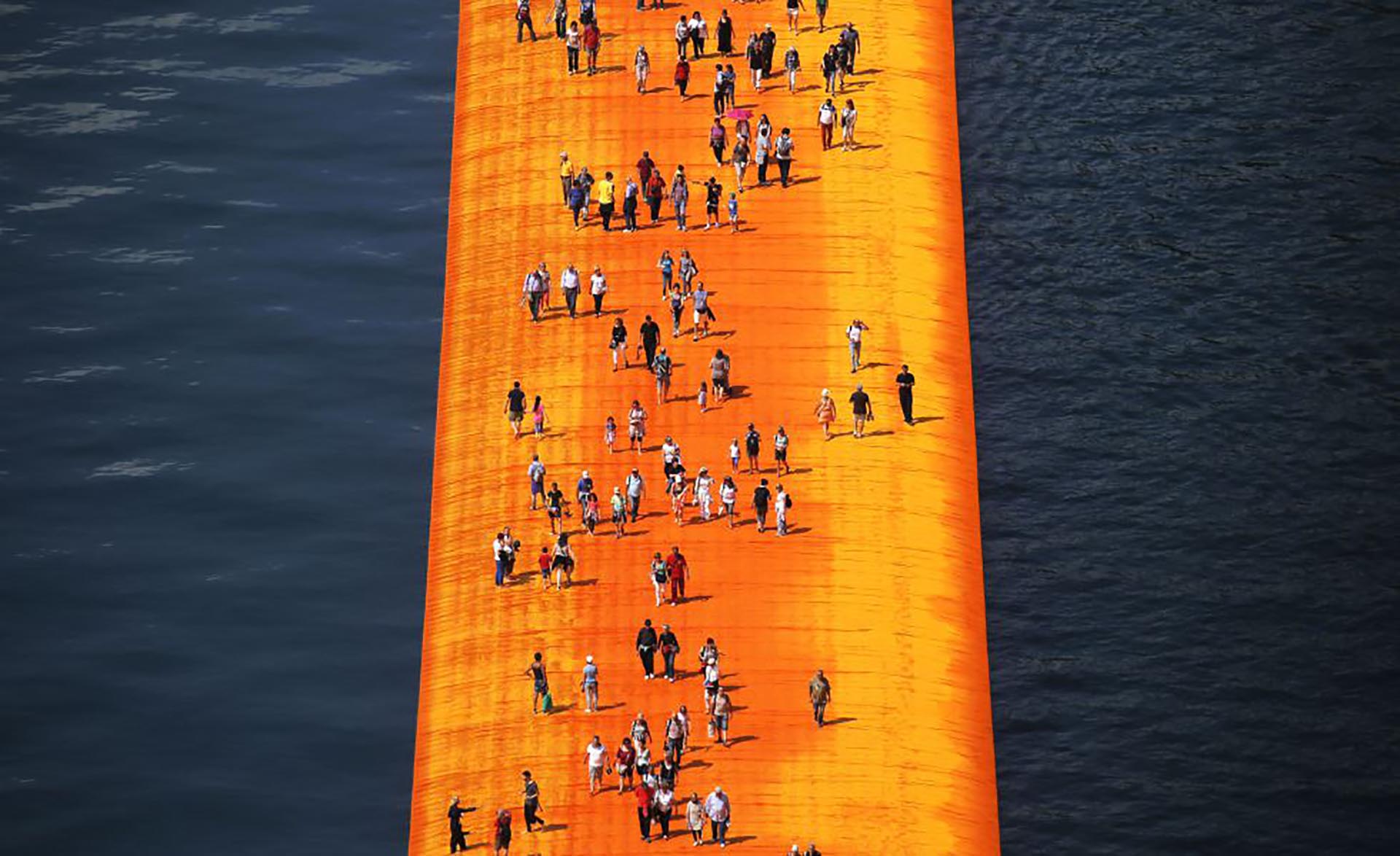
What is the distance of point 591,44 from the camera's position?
124 meters

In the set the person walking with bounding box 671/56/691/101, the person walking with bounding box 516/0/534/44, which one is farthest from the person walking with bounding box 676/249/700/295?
the person walking with bounding box 516/0/534/44

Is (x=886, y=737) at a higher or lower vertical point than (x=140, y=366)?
lower

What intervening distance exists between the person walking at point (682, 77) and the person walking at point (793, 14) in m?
3.66

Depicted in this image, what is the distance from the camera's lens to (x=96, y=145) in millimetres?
127188

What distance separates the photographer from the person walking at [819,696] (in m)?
101

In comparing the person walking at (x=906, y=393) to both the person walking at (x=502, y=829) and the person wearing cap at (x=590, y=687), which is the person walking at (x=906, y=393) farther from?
the person walking at (x=502, y=829)

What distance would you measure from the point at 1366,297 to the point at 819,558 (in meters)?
23.6

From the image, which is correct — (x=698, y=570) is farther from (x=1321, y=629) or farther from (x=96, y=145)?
(x=96, y=145)

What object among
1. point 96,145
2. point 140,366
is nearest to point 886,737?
point 140,366

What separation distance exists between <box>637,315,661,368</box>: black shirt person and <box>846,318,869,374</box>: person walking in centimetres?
563

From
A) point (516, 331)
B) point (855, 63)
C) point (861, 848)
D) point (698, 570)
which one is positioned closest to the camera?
point (861, 848)

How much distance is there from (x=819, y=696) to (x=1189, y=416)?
2070cm

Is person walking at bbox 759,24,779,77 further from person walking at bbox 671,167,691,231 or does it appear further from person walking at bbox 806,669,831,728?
person walking at bbox 806,669,831,728

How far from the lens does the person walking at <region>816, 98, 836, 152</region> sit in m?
120
